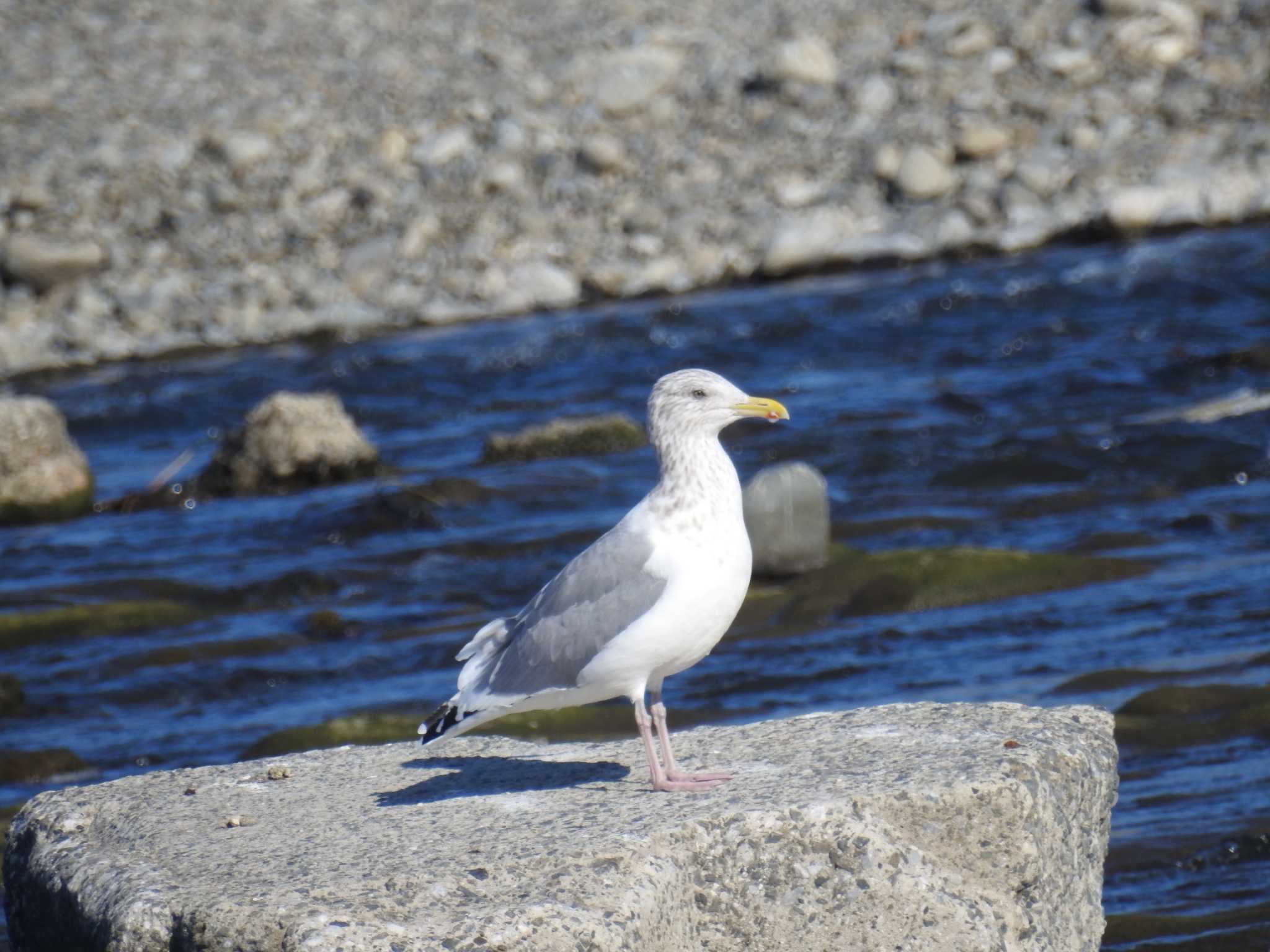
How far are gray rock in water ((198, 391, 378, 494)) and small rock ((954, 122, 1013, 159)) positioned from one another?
27.2ft

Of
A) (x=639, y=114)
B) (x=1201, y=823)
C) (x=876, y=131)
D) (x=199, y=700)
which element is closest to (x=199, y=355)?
(x=639, y=114)

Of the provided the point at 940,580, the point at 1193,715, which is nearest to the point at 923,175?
the point at 940,580

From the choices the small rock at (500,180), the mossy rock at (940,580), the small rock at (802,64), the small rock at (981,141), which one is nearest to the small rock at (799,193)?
the small rock at (981,141)

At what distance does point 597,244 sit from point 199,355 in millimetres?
4164

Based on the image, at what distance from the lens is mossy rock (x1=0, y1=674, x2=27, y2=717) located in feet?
28.8

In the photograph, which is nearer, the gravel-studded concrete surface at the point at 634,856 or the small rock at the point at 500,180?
the gravel-studded concrete surface at the point at 634,856

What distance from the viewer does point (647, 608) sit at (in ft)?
14.9

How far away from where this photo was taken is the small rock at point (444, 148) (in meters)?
19.6

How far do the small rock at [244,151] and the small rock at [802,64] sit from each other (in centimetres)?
573

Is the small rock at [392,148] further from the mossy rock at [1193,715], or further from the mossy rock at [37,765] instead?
the mossy rock at [1193,715]

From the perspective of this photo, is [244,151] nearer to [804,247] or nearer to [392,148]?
[392,148]

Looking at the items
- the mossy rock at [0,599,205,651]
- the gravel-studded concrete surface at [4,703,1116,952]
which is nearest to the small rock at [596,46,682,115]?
the mossy rock at [0,599,205,651]

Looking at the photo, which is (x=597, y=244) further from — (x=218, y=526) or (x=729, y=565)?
(x=729, y=565)

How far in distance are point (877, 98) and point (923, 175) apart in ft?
5.32
